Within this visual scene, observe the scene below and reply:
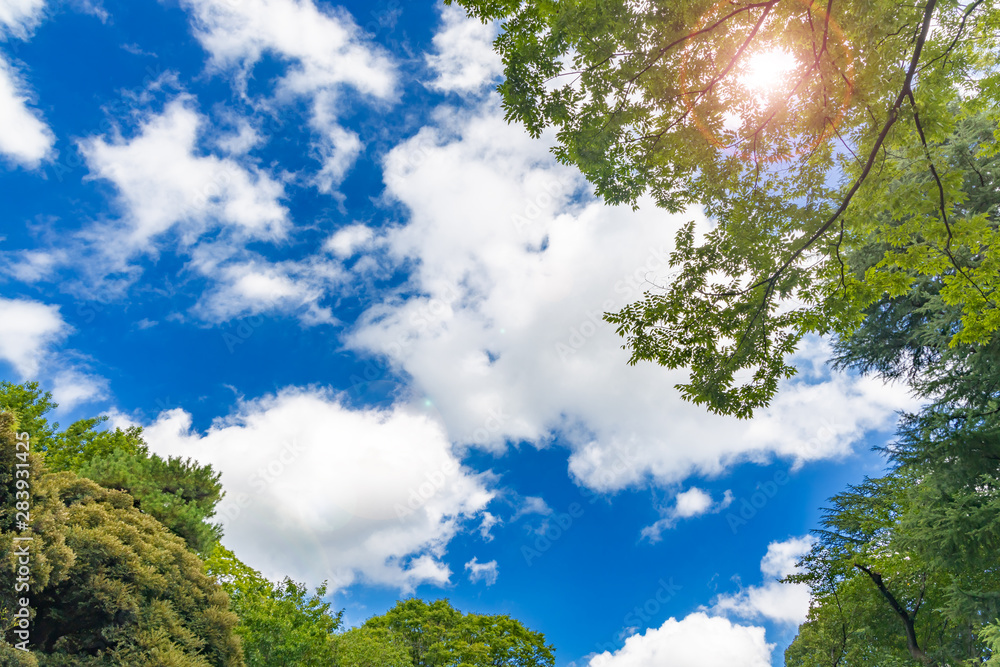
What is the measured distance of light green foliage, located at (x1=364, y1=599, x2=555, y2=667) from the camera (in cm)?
2888

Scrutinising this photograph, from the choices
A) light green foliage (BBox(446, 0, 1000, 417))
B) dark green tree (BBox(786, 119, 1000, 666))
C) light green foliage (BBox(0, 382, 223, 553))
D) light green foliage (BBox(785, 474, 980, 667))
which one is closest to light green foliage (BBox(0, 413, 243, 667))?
light green foliage (BBox(0, 382, 223, 553))

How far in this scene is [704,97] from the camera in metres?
6.91

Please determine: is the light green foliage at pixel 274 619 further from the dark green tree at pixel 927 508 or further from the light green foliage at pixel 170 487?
the dark green tree at pixel 927 508

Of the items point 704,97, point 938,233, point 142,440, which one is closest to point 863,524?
point 938,233

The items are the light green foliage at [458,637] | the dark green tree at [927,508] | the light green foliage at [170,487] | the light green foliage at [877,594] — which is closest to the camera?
the dark green tree at [927,508]

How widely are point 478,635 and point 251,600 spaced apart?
18046mm

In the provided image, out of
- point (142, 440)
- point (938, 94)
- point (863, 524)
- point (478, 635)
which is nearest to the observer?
point (938, 94)

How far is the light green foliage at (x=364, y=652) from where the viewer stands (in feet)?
65.6

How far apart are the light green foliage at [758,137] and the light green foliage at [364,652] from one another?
20306 mm

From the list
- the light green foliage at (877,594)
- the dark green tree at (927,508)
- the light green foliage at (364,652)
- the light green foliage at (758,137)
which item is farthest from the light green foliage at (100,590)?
the light green foliage at (877,594)

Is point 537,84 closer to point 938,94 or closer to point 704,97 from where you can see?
point 704,97

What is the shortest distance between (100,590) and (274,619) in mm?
9093

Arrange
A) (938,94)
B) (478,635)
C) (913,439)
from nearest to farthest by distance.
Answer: (938,94)
(913,439)
(478,635)

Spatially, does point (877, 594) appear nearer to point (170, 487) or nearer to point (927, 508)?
point (927, 508)
